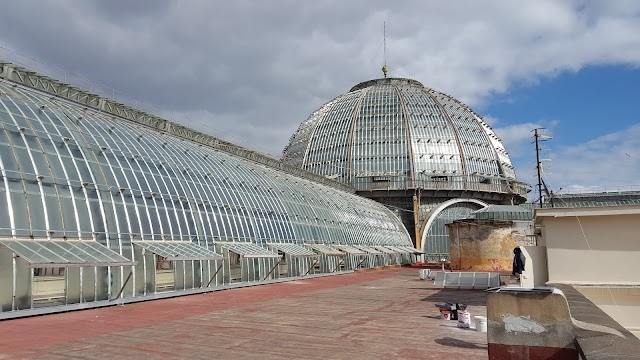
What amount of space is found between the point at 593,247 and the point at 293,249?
26.4 meters

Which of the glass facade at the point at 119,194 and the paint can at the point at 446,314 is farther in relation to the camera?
the glass facade at the point at 119,194

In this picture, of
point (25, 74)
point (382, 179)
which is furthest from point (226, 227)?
point (382, 179)

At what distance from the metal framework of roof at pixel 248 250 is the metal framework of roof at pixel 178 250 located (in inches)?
104

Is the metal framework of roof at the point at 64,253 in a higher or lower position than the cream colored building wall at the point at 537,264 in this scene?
higher

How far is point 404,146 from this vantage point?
309 feet

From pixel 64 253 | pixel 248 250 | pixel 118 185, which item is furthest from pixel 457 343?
pixel 248 250

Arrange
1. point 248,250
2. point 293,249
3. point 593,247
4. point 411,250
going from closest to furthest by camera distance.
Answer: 1. point 593,247
2. point 248,250
3. point 293,249
4. point 411,250

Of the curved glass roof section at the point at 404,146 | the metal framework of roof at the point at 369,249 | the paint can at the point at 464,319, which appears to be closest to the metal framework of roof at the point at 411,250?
the curved glass roof section at the point at 404,146

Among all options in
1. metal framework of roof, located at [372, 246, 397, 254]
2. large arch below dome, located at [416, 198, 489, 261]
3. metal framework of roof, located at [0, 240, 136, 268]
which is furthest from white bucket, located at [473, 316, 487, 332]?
large arch below dome, located at [416, 198, 489, 261]

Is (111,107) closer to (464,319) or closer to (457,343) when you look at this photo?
(464,319)

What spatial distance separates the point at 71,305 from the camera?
21875mm

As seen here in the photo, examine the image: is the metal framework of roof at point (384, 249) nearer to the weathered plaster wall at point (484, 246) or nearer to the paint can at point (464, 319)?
the weathered plaster wall at point (484, 246)

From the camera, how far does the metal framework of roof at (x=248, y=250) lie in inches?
1359

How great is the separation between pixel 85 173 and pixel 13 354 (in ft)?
46.9
